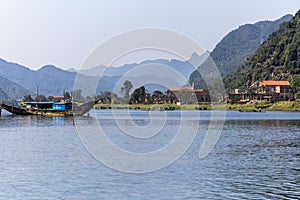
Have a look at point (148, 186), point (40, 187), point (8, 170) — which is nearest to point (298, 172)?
point (148, 186)

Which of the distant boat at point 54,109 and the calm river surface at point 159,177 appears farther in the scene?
the distant boat at point 54,109

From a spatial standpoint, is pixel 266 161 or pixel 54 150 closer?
pixel 266 161

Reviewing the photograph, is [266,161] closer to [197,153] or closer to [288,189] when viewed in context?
[197,153]

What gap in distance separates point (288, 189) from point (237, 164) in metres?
10.5

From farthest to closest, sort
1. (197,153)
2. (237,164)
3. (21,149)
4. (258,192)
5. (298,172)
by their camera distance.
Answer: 1. (21,149)
2. (197,153)
3. (237,164)
4. (298,172)
5. (258,192)

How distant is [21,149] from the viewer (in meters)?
51.5

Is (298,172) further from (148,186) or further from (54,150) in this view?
(54,150)

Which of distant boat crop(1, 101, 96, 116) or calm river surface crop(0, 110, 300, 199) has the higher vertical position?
distant boat crop(1, 101, 96, 116)

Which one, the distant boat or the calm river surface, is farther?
the distant boat

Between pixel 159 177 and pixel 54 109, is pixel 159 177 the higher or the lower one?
the lower one

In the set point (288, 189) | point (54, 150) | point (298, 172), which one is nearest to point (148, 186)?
point (288, 189)

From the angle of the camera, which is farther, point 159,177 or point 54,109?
point 54,109

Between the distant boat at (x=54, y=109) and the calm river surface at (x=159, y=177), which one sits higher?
the distant boat at (x=54, y=109)

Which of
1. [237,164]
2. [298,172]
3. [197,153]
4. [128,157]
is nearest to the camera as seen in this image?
[298,172]
